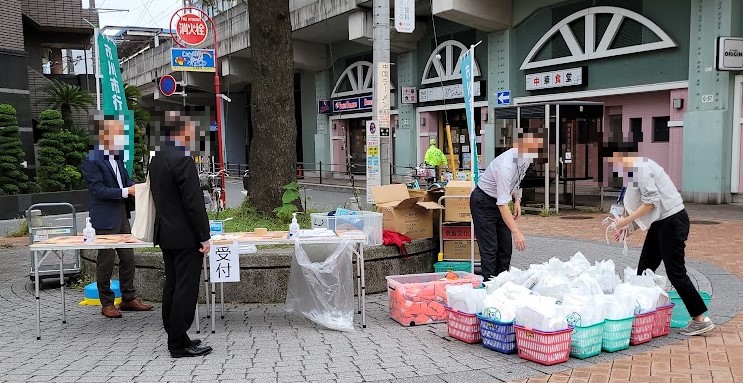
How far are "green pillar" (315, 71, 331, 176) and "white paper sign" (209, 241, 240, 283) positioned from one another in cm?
2400

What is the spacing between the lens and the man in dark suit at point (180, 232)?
4418 millimetres

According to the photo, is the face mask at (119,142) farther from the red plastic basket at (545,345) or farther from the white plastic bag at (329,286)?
the red plastic basket at (545,345)

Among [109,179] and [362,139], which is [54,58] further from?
[109,179]

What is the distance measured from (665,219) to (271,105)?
494 cm

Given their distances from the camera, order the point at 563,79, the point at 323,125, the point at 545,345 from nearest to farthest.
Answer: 1. the point at 545,345
2. the point at 563,79
3. the point at 323,125

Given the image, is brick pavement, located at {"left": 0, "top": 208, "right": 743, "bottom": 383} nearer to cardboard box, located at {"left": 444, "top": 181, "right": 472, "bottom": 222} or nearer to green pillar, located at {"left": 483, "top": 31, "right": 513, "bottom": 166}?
cardboard box, located at {"left": 444, "top": 181, "right": 472, "bottom": 222}

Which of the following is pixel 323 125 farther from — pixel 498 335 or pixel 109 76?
pixel 498 335

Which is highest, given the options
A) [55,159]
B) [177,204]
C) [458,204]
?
[55,159]

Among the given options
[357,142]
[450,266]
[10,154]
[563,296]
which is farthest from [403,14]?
[357,142]

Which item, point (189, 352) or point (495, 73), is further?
point (495, 73)

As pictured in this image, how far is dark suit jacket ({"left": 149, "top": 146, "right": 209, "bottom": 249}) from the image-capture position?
441 cm

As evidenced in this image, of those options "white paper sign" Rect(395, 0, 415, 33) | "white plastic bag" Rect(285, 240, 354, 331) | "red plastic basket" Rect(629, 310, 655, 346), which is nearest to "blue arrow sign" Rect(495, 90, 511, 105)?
"white paper sign" Rect(395, 0, 415, 33)

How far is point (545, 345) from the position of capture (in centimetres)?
413

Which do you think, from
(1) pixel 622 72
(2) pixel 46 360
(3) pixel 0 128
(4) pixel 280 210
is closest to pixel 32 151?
(3) pixel 0 128
